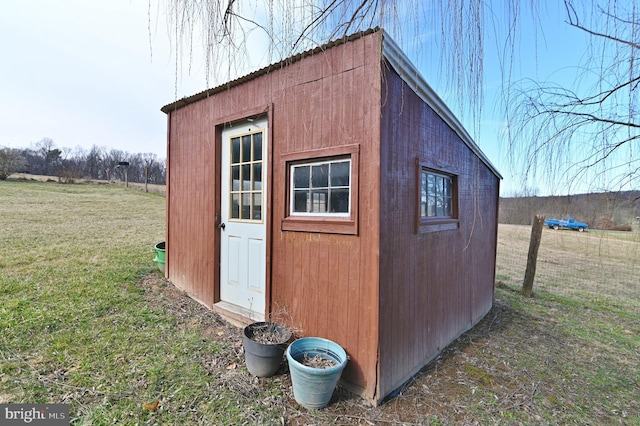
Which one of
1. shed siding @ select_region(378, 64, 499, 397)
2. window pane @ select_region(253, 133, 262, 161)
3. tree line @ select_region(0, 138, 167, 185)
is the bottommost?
shed siding @ select_region(378, 64, 499, 397)

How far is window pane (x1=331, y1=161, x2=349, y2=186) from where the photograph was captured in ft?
8.19

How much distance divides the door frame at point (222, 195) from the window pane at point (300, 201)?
280 millimetres

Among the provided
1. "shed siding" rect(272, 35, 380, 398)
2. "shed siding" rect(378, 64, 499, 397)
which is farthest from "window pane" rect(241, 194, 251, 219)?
"shed siding" rect(378, 64, 499, 397)

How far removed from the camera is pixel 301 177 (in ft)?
9.21

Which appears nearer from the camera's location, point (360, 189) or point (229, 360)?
point (360, 189)

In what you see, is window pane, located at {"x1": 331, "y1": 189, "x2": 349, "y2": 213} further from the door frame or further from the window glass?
the window glass

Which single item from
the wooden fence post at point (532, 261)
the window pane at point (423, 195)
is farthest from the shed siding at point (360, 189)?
the wooden fence post at point (532, 261)

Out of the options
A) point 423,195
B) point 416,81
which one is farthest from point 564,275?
point 416,81

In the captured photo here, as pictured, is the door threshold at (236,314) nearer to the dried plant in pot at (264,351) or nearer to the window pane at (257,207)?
the dried plant in pot at (264,351)

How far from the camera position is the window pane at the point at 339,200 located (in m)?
2.50

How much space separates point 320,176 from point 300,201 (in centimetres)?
34

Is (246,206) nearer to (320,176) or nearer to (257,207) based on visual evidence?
(257,207)

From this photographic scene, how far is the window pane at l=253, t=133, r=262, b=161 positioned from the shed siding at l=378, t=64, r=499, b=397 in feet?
5.30

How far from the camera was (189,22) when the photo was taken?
1.36 metres
